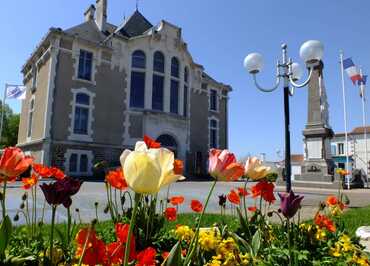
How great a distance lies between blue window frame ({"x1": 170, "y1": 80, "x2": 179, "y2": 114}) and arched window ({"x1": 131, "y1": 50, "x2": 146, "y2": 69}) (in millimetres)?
2863

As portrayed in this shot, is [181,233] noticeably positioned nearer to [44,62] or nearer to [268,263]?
[268,263]

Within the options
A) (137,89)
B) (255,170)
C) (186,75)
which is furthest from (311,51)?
(186,75)

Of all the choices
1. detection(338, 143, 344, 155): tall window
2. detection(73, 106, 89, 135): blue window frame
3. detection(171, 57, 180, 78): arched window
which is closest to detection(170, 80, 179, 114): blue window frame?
detection(171, 57, 180, 78): arched window

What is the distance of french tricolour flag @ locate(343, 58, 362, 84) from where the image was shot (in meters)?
19.9

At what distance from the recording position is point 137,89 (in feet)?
78.5

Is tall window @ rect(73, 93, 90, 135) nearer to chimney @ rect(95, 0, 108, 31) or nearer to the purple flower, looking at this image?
chimney @ rect(95, 0, 108, 31)

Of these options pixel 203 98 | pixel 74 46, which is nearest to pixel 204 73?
pixel 203 98

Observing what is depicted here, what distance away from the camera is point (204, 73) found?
101ft

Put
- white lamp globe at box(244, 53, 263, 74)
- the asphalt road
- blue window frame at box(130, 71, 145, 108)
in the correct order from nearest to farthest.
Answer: the asphalt road
white lamp globe at box(244, 53, 263, 74)
blue window frame at box(130, 71, 145, 108)

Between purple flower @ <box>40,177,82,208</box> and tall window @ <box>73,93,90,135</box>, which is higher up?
tall window @ <box>73,93,90,135</box>

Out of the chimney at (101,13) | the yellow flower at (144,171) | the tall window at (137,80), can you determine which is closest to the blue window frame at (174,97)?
the tall window at (137,80)

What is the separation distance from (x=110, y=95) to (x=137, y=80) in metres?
2.60

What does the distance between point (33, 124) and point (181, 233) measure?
77.2ft

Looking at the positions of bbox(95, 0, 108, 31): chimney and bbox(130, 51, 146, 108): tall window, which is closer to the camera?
bbox(130, 51, 146, 108): tall window
